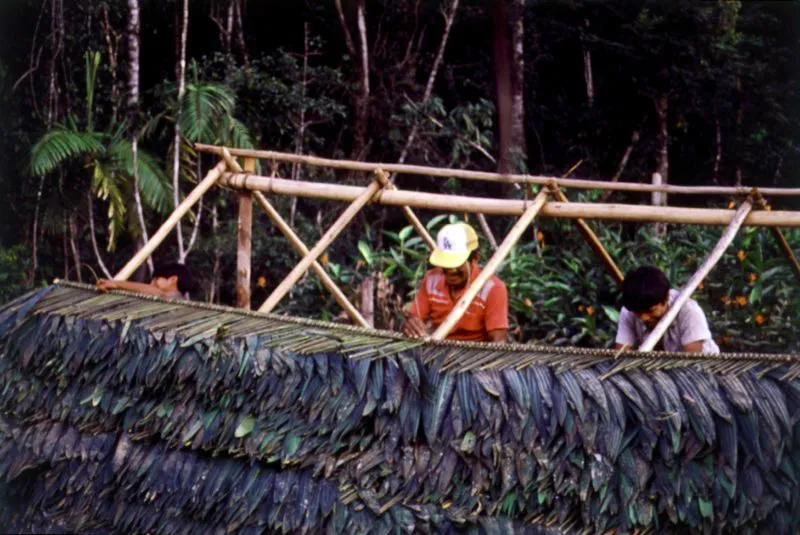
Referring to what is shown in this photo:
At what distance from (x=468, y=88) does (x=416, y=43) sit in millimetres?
696

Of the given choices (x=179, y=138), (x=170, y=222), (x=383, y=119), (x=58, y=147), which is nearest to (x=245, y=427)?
(x=170, y=222)

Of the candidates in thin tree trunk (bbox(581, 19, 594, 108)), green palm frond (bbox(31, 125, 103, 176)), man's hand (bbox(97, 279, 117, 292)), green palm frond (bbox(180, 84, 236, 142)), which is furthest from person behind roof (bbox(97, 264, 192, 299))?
thin tree trunk (bbox(581, 19, 594, 108))

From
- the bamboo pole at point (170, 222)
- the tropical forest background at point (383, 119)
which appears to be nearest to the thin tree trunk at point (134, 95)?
the tropical forest background at point (383, 119)

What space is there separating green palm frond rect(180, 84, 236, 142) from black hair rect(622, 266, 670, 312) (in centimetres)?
474

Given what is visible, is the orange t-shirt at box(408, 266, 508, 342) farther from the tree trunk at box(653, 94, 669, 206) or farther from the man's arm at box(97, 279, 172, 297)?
the tree trunk at box(653, 94, 669, 206)

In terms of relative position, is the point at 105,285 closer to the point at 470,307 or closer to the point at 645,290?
the point at 470,307

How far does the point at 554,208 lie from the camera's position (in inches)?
189

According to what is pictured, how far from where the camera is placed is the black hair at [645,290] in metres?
4.51

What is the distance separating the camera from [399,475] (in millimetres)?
3852

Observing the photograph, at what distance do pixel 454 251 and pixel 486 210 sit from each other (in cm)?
27

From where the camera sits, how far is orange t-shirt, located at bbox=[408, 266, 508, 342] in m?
5.11

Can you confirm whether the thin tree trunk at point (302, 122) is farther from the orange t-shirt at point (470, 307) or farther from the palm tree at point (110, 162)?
the orange t-shirt at point (470, 307)

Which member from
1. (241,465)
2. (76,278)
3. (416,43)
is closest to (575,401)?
(241,465)

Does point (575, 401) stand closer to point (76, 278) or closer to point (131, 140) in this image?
point (131, 140)
